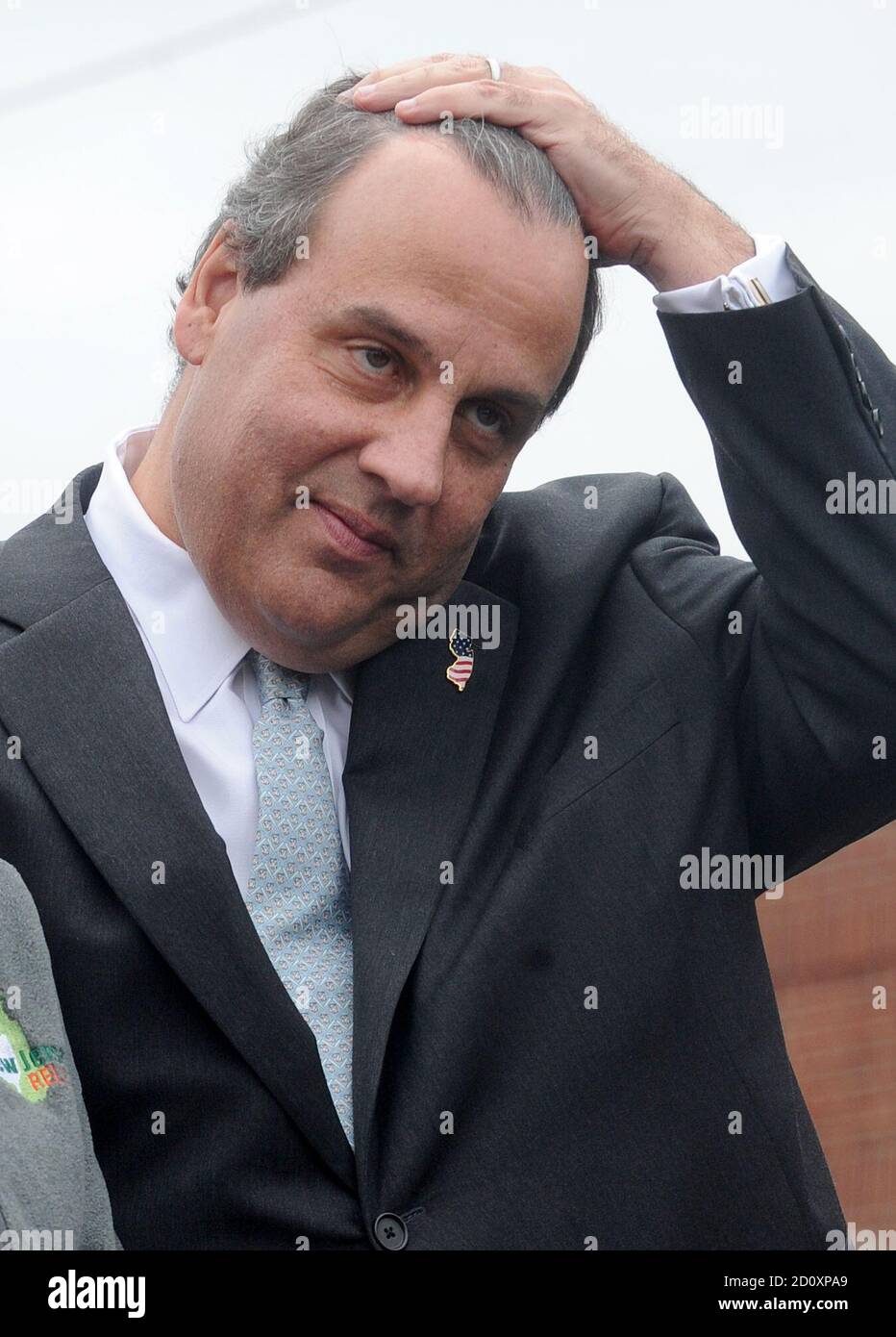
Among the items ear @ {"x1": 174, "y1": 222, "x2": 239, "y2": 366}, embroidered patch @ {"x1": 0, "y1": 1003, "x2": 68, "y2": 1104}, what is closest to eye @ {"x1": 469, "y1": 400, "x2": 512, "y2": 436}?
ear @ {"x1": 174, "y1": 222, "x2": 239, "y2": 366}

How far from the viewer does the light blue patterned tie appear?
1.50m

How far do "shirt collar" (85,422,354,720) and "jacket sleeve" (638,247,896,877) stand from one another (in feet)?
1.68

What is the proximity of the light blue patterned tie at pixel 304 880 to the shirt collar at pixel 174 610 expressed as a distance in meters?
0.05

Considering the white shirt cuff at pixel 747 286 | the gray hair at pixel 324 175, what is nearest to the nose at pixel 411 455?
the gray hair at pixel 324 175

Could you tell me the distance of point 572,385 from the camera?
1.76 m

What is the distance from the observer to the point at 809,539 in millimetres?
1604

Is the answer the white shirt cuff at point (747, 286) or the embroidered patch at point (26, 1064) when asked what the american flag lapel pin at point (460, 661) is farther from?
the embroidered patch at point (26, 1064)

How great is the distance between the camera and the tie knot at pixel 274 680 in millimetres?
1615

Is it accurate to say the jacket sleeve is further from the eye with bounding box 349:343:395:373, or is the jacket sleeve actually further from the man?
the eye with bounding box 349:343:395:373

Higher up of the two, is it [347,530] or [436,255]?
[436,255]

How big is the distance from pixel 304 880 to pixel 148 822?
6.8 inches

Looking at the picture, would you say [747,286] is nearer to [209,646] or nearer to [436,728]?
[436,728]

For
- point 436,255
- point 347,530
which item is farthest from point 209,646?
point 436,255
